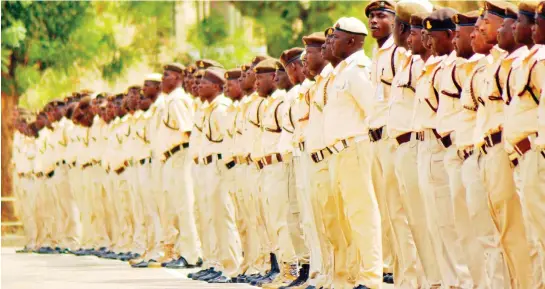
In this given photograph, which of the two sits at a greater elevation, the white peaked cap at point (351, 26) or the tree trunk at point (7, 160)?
the white peaked cap at point (351, 26)

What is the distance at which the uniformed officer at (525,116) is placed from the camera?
1123 cm

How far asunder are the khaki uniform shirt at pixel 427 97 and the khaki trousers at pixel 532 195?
148cm

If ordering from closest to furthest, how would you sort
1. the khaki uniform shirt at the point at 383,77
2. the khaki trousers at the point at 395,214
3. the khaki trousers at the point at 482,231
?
the khaki trousers at the point at 482,231 → the khaki trousers at the point at 395,214 → the khaki uniform shirt at the point at 383,77

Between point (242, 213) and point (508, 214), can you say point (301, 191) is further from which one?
point (508, 214)

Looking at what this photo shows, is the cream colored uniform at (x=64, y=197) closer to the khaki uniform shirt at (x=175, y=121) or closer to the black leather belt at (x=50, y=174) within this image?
the black leather belt at (x=50, y=174)

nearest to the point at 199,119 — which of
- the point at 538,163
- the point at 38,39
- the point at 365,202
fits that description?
the point at 365,202

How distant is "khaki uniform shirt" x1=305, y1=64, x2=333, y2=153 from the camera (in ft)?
47.4

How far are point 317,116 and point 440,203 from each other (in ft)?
7.16

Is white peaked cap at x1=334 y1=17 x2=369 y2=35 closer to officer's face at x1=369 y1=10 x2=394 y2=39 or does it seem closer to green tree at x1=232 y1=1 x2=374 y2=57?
officer's face at x1=369 y1=10 x2=394 y2=39

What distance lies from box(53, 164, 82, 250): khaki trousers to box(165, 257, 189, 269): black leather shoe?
615 centimetres

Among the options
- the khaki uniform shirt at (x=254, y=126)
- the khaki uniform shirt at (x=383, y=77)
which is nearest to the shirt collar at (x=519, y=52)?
the khaki uniform shirt at (x=383, y=77)

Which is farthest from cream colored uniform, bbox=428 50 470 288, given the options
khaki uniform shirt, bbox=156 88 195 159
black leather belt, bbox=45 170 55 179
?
black leather belt, bbox=45 170 55 179

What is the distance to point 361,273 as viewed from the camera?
14.1 m

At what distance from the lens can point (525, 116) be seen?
37.1 feet
